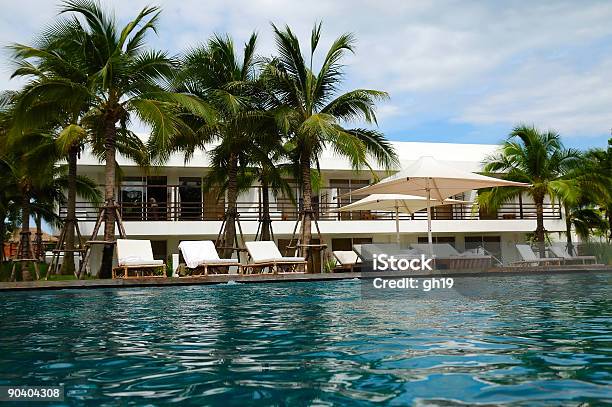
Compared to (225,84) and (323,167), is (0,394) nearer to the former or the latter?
(225,84)

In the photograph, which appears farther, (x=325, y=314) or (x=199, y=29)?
(x=199, y=29)

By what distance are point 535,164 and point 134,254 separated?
16223 millimetres

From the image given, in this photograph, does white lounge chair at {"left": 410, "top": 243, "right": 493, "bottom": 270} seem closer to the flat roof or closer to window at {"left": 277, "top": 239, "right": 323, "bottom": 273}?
window at {"left": 277, "top": 239, "right": 323, "bottom": 273}

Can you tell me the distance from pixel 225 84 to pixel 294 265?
20.3 feet

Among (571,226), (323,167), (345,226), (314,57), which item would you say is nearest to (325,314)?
(314,57)

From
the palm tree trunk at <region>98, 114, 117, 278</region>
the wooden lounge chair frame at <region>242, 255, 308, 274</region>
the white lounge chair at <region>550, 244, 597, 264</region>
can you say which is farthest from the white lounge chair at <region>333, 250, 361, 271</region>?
the palm tree trunk at <region>98, 114, 117, 278</region>

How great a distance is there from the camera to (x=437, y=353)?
429 centimetres

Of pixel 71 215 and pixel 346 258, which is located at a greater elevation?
pixel 71 215

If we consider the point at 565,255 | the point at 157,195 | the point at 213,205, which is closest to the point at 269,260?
the point at 565,255

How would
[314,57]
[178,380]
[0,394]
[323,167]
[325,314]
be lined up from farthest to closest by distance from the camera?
[323,167]
[314,57]
[325,314]
[178,380]
[0,394]

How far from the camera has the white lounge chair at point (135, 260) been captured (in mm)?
14852

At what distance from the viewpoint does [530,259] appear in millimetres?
18359

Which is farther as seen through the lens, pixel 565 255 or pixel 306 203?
pixel 565 255

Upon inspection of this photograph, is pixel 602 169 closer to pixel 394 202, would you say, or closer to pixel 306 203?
pixel 394 202
